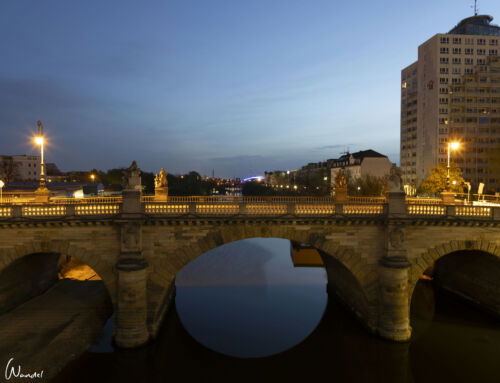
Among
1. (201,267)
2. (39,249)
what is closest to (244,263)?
(201,267)

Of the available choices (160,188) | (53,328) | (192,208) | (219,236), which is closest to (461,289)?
(219,236)

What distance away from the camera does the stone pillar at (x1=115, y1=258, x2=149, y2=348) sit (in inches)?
749

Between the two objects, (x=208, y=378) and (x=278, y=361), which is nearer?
(x=208, y=378)

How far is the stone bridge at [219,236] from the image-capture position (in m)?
19.1

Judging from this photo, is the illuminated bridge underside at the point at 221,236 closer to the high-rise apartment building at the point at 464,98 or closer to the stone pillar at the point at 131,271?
the stone pillar at the point at 131,271

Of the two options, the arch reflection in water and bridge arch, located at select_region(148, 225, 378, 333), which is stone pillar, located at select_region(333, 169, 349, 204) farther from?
the arch reflection in water

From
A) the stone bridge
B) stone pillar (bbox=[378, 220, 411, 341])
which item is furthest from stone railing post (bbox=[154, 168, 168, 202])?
stone pillar (bbox=[378, 220, 411, 341])

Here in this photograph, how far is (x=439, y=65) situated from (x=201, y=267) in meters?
71.5

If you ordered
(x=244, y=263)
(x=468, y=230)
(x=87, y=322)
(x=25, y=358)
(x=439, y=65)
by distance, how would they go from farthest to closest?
(x=439, y=65), (x=244, y=263), (x=87, y=322), (x=468, y=230), (x=25, y=358)

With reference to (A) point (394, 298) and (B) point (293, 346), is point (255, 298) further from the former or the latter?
(A) point (394, 298)

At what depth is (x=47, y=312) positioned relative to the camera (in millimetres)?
22656

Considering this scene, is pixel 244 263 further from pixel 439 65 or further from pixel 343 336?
pixel 439 65

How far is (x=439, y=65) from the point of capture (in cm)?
7488

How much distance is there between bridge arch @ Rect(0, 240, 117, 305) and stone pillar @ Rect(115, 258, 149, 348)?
1.01 m
